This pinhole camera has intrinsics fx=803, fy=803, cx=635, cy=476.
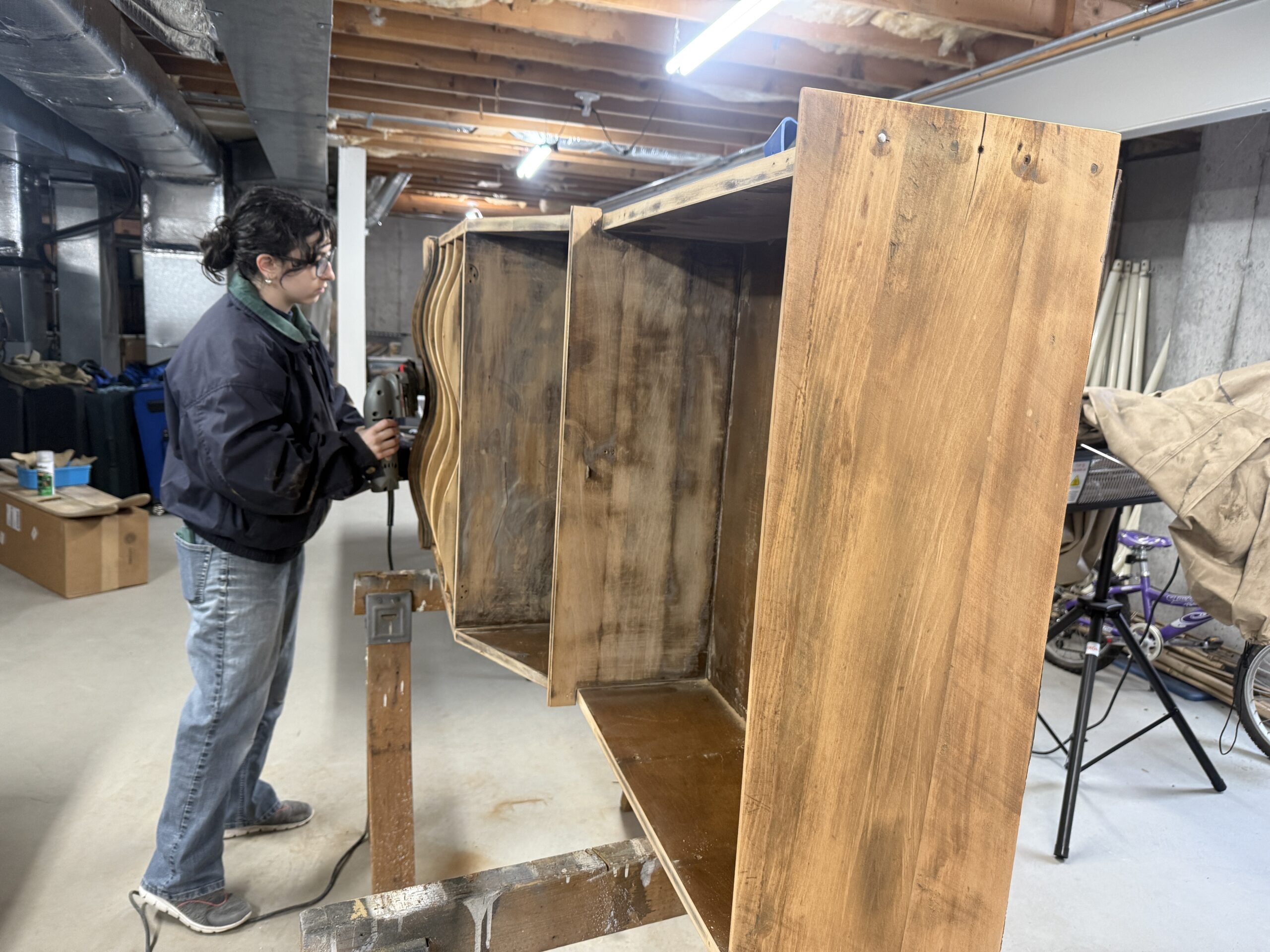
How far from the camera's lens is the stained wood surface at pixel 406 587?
70.8 inches

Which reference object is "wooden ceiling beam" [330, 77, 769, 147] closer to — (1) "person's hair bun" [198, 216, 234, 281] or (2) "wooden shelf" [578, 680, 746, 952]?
(1) "person's hair bun" [198, 216, 234, 281]

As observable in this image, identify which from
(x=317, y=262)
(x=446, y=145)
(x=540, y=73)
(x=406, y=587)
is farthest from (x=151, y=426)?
(x=406, y=587)

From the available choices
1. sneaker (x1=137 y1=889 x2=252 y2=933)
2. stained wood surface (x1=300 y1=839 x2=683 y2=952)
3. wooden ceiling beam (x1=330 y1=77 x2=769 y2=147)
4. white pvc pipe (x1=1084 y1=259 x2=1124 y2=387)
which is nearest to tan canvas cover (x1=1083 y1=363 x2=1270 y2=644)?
stained wood surface (x1=300 y1=839 x2=683 y2=952)

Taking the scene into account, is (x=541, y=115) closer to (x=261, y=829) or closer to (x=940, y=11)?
(x=940, y=11)

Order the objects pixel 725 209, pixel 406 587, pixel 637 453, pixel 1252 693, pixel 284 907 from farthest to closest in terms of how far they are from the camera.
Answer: pixel 1252 693, pixel 284 907, pixel 406 587, pixel 637 453, pixel 725 209

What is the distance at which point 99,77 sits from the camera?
3.51 metres

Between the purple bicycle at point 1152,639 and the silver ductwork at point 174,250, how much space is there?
6506 mm

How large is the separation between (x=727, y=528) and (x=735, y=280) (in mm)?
410

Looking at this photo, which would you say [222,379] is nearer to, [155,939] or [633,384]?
[633,384]

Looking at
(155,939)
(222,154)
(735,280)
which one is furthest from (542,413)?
(222,154)

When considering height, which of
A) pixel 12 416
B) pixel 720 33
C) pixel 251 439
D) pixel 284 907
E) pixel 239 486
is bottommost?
pixel 284 907

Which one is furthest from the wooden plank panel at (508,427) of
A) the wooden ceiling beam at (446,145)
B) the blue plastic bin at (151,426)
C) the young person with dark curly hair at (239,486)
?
the wooden ceiling beam at (446,145)

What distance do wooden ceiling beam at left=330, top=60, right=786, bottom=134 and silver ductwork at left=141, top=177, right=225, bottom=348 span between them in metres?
2.56

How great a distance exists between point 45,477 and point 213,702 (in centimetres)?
319
